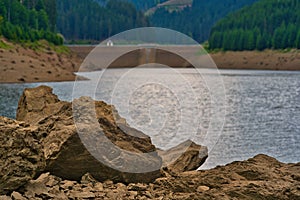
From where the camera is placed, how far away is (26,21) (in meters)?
135

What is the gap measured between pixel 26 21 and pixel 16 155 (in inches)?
5144

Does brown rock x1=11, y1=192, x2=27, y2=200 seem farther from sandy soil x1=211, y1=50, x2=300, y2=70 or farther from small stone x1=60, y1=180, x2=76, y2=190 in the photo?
sandy soil x1=211, y1=50, x2=300, y2=70

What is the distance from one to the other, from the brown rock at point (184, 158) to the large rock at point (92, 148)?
5.11 ft

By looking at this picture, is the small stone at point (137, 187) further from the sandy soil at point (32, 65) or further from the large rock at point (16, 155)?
the sandy soil at point (32, 65)

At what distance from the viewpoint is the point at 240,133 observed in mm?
33344

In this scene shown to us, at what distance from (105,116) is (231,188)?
4.58m

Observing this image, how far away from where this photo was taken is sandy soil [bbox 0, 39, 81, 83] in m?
80.2

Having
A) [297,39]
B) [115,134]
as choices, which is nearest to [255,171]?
[115,134]

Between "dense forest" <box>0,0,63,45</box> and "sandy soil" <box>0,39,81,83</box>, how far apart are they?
5.46 m

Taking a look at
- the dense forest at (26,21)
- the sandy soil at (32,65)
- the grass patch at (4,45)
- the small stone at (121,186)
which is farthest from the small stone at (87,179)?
the dense forest at (26,21)

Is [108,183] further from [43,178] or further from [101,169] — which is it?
[43,178]

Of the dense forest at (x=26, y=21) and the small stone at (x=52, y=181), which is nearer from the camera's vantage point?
the small stone at (x=52, y=181)

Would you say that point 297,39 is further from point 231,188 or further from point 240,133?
point 231,188

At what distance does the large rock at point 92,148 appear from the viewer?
11828 millimetres
